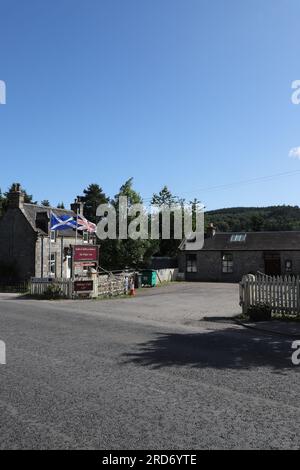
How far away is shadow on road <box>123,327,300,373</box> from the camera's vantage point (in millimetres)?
9102

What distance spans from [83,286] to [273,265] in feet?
79.6

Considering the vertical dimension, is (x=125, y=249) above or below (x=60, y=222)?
below

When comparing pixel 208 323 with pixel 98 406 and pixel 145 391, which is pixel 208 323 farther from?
pixel 98 406

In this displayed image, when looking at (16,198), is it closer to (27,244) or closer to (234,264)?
(27,244)

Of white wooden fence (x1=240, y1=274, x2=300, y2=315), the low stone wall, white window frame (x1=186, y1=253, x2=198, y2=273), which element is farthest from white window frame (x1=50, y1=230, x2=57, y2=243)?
white wooden fence (x1=240, y1=274, x2=300, y2=315)

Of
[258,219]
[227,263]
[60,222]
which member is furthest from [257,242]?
[258,219]

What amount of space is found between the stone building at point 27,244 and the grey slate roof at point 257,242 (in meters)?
15.7

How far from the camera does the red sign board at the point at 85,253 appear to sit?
2662 centimetres

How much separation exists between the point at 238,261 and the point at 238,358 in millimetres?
35721

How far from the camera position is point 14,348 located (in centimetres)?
1040

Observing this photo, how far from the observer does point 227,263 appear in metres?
45.3

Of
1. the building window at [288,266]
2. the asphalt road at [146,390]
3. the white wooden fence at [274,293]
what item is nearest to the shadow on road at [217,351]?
the asphalt road at [146,390]

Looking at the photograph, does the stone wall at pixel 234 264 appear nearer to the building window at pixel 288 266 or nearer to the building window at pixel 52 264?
the building window at pixel 288 266
